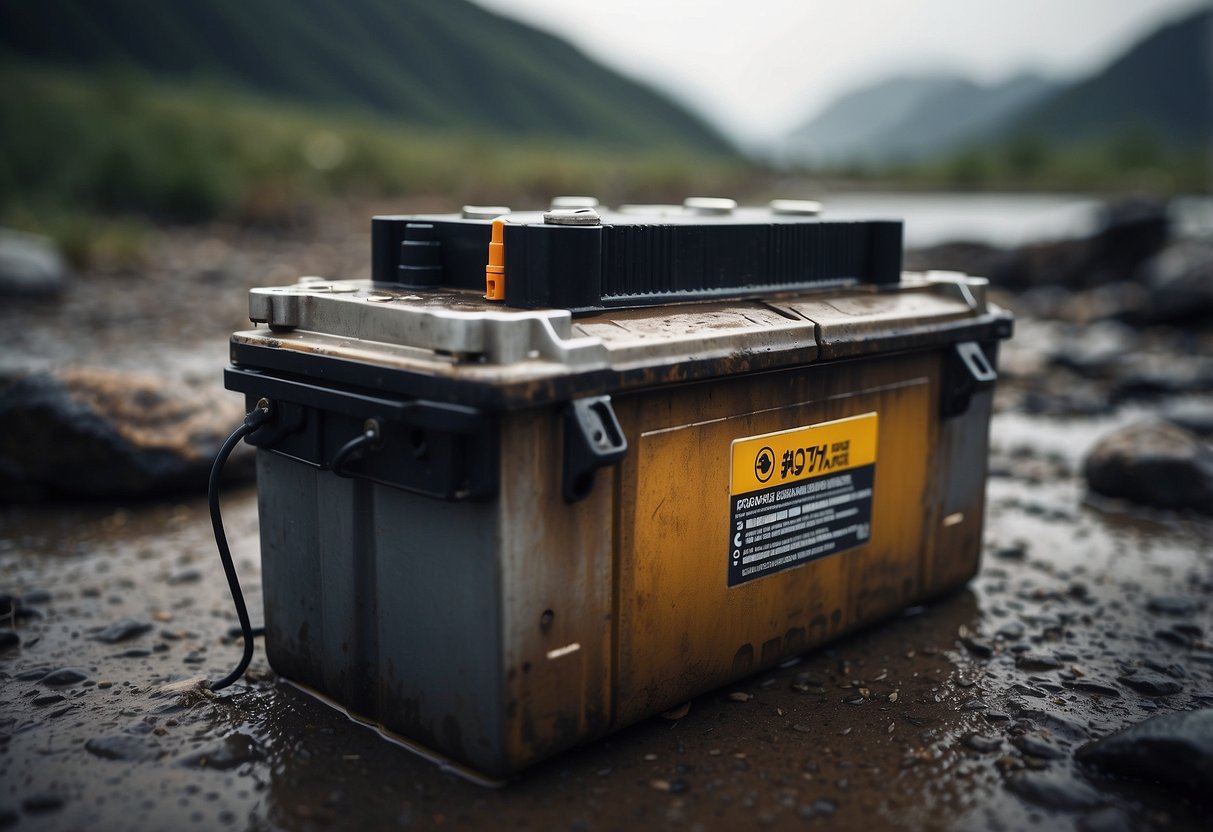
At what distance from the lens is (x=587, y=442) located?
204 centimetres

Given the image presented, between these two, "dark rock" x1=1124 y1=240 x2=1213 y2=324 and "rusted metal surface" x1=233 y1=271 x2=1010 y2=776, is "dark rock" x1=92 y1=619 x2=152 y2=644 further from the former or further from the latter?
"dark rock" x1=1124 y1=240 x2=1213 y2=324

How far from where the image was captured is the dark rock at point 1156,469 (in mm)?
4379

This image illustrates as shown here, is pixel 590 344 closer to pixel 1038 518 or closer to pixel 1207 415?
pixel 1038 518

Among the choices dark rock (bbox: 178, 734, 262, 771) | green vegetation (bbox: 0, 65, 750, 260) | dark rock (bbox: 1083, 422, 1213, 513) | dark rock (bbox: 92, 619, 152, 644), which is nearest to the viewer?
dark rock (bbox: 178, 734, 262, 771)

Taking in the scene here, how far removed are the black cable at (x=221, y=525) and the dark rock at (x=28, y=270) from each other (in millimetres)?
7218

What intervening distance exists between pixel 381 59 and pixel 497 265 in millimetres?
89609

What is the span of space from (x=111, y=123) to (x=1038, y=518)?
21606 mm

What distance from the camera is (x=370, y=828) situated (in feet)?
6.70

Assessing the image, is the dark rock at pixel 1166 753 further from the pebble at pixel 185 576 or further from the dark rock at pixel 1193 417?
the dark rock at pixel 1193 417

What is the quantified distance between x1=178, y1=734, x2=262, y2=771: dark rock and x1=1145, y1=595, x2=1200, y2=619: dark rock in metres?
2.68

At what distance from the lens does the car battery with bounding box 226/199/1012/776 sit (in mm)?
2072

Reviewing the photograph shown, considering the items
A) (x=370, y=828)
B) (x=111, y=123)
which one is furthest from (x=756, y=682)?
(x=111, y=123)

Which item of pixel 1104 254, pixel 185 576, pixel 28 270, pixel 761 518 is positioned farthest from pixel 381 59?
pixel 761 518

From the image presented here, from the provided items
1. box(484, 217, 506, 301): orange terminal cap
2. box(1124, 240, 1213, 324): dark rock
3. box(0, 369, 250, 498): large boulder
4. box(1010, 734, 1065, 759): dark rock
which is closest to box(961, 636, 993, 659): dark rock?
box(1010, 734, 1065, 759): dark rock
